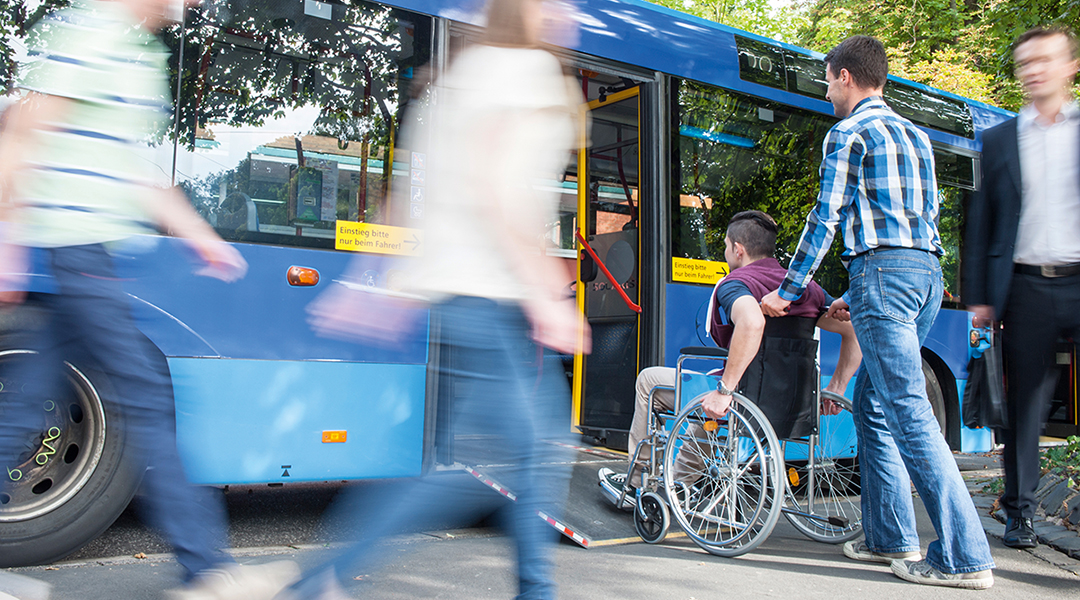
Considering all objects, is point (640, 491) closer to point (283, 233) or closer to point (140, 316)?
point (283, 233)

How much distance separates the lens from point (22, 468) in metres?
3.37

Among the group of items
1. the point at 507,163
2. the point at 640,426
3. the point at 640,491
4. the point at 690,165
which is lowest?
the point at 640,491

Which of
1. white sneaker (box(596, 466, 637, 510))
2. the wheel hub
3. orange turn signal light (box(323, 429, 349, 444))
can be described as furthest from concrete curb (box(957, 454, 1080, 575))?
the wheel hub

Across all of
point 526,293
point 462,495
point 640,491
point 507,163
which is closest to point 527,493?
→ point 462,495

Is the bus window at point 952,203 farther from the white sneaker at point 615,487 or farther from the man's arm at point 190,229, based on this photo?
the man's arm at point 190,229

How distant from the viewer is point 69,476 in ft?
11.3

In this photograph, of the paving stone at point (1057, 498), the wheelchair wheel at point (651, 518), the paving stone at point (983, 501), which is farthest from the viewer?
the paving stone at point (983, 501)

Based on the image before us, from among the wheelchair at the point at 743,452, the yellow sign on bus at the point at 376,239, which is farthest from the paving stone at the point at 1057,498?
the yellow sign on bus at the point at 376,239

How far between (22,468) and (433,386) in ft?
5.81

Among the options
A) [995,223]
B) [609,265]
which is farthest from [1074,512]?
[609,265]

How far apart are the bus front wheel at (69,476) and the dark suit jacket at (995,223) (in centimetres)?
377

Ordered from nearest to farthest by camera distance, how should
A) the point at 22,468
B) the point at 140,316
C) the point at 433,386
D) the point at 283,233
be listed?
the point at 22,468 < the point at 140,316 < the point at 283,233 < the point at 433,386

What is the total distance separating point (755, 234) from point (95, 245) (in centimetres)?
314

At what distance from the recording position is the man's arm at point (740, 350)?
3.79m
